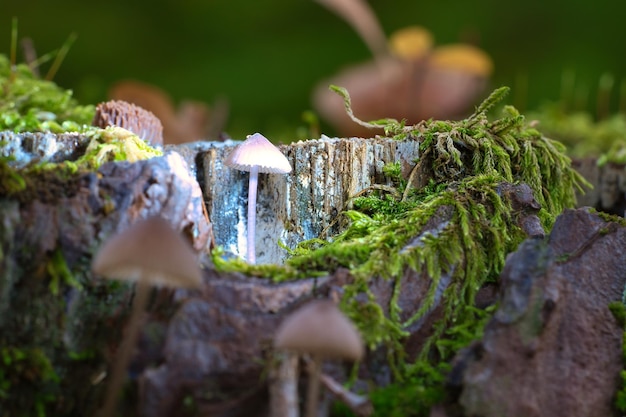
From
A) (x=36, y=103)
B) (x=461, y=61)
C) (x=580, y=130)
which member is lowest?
(x=36, y=103)

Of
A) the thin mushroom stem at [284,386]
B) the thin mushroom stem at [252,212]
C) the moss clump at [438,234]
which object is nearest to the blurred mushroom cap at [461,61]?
the moss clump at [438,234]

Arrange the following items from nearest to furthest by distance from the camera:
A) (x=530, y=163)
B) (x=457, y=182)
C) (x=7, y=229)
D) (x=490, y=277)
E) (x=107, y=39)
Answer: (x=7, y=229) < (x=490, y=277) < (x=457, y=182) < (x=530, y=163) < (x=107, y=39)

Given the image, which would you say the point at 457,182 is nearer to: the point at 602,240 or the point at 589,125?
the point at 602,240

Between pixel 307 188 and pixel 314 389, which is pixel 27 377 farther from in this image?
pixel 307 188

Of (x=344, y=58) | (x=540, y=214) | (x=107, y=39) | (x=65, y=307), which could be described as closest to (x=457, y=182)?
(x=540, y=214)

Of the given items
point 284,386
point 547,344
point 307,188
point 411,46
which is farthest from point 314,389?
point 411,46

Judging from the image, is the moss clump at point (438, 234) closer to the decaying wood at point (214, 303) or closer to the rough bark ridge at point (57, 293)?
the decaying wood at point (214, 303)
